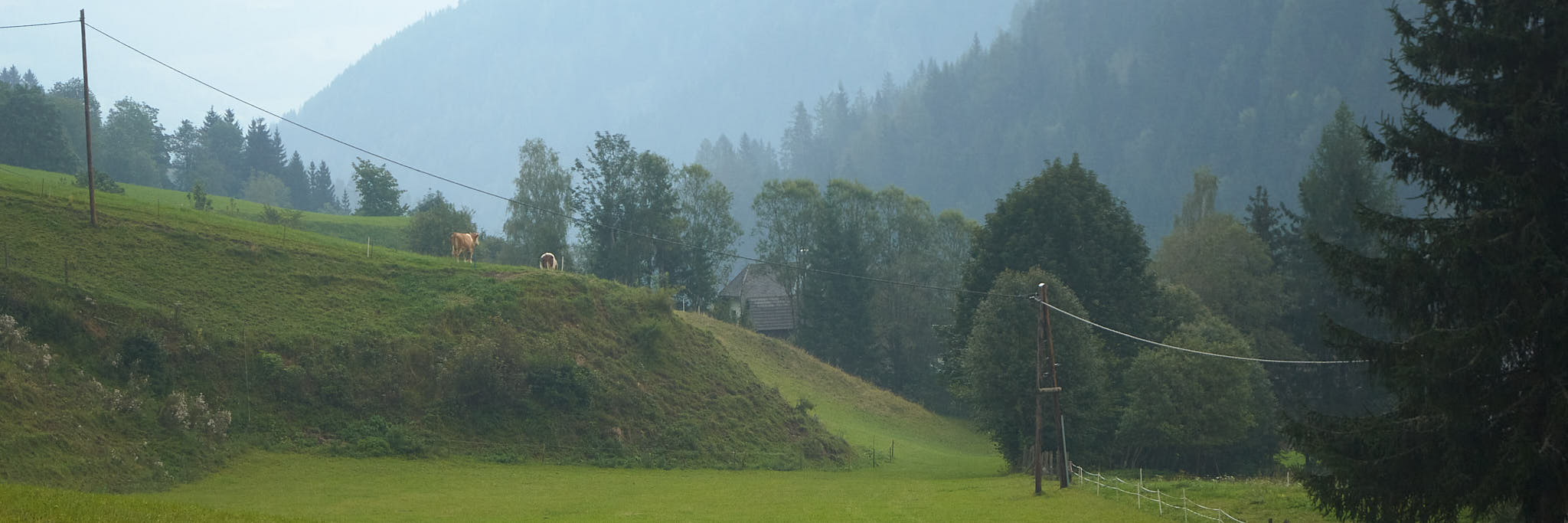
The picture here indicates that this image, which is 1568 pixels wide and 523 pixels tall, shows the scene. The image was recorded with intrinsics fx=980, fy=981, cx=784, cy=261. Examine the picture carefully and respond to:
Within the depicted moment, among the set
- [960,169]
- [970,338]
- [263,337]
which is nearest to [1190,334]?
[970,338]

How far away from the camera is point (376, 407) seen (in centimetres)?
3672

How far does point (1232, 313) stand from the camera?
199 ft

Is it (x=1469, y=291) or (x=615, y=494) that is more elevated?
(x=1469, y=291)

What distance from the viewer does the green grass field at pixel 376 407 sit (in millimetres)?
26688

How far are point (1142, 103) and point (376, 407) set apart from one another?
160222mm

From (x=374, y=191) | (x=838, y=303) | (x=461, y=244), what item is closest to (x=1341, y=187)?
(x=838, y=303)

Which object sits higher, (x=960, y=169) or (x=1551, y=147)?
(x=960, y=169)

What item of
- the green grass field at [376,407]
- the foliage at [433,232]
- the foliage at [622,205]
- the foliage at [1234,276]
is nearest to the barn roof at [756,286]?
the foliage at [622,205]

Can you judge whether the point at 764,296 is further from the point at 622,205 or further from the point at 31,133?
the point at 31,133

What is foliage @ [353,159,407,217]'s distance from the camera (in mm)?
88438

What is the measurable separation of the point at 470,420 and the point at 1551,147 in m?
34.7

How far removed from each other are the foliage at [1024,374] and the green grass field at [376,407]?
3.11 metres

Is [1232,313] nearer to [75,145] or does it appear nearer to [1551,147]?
[1551,147]

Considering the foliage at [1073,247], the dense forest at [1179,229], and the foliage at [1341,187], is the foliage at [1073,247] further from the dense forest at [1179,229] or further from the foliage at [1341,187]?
the foliage at [1341,187]
